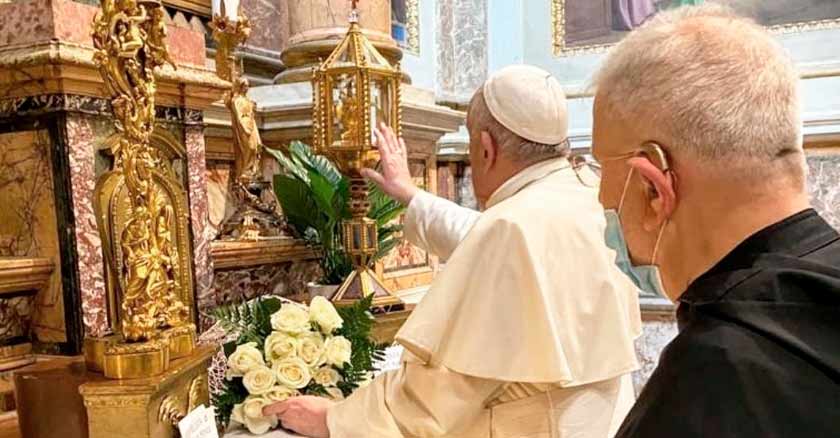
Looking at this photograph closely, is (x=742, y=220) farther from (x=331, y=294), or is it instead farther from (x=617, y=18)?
(x=617, y=18)

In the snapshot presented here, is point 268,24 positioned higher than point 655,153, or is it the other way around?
point 268,24

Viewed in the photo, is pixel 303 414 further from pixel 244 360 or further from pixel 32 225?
pixel 32 225

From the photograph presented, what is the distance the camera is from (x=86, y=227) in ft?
6.43

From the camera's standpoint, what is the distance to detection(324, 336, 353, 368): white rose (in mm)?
1969

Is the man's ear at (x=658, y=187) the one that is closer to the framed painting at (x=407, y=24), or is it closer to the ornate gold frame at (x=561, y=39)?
the framed painting at (x=407, y=24)

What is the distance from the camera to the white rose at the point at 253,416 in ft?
6.27

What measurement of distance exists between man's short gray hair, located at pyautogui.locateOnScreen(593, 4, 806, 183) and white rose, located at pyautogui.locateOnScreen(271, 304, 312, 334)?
3.76 ft

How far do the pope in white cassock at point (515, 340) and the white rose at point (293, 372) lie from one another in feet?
0.16

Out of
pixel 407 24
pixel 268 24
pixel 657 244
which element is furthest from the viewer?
pixel 407 24

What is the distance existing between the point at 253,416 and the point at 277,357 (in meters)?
0.17

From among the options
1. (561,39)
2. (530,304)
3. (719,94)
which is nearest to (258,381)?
(530,304)

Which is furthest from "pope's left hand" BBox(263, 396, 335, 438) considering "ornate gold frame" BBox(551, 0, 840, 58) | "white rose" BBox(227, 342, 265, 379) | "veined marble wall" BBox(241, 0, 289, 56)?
"ornate gold frame" BBox(551, 0, 840, 58)

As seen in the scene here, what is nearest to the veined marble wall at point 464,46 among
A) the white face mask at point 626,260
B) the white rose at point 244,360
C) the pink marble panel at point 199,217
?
the pink marble panel at point 199,217

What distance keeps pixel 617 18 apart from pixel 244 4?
11.6 ft
